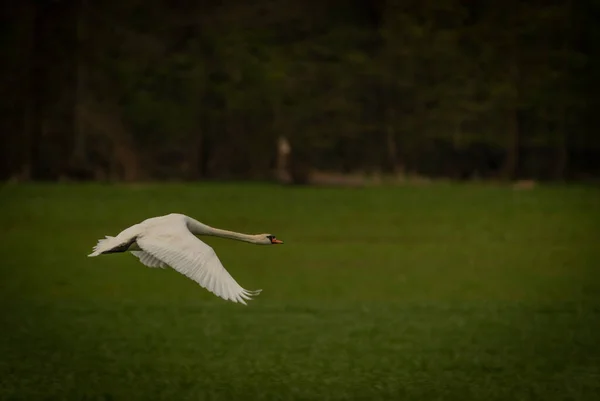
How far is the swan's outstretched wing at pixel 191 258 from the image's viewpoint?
8195 millimetres

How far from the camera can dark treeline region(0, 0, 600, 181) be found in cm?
3706

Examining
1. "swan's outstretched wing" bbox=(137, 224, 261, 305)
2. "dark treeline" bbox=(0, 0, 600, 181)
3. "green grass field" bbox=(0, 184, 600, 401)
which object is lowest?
"green grass field" bbox=(0, 184, 600, 401)

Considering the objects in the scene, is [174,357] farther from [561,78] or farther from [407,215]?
[561,78]

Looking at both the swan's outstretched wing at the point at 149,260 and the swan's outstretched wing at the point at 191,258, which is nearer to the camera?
the swan's outstretched wing at the point at 191,258

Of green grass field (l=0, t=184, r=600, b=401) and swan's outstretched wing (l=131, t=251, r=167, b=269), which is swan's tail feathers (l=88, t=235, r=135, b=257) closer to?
swan's outstretched wing (l=131, t=251, r=167, b=269)

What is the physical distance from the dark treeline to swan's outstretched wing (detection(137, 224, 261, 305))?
90.7 ft

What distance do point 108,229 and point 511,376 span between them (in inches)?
581

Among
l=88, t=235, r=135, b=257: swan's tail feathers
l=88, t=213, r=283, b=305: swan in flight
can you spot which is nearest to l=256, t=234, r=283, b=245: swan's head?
l=88, t=213, r=283, b=305: swan in flight

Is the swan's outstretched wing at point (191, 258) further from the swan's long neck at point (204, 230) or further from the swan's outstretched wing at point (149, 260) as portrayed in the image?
the swan's outstretched wing at point (149, 260)

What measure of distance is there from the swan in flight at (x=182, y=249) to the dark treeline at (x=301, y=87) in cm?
2735

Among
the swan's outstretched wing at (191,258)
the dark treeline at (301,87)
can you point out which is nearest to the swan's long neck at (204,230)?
the swan's outstretched wing at (191,258)

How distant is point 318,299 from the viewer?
19.2 m

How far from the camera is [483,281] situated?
21422 millimetres

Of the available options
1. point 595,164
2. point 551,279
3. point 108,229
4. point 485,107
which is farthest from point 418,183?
point 551,279
